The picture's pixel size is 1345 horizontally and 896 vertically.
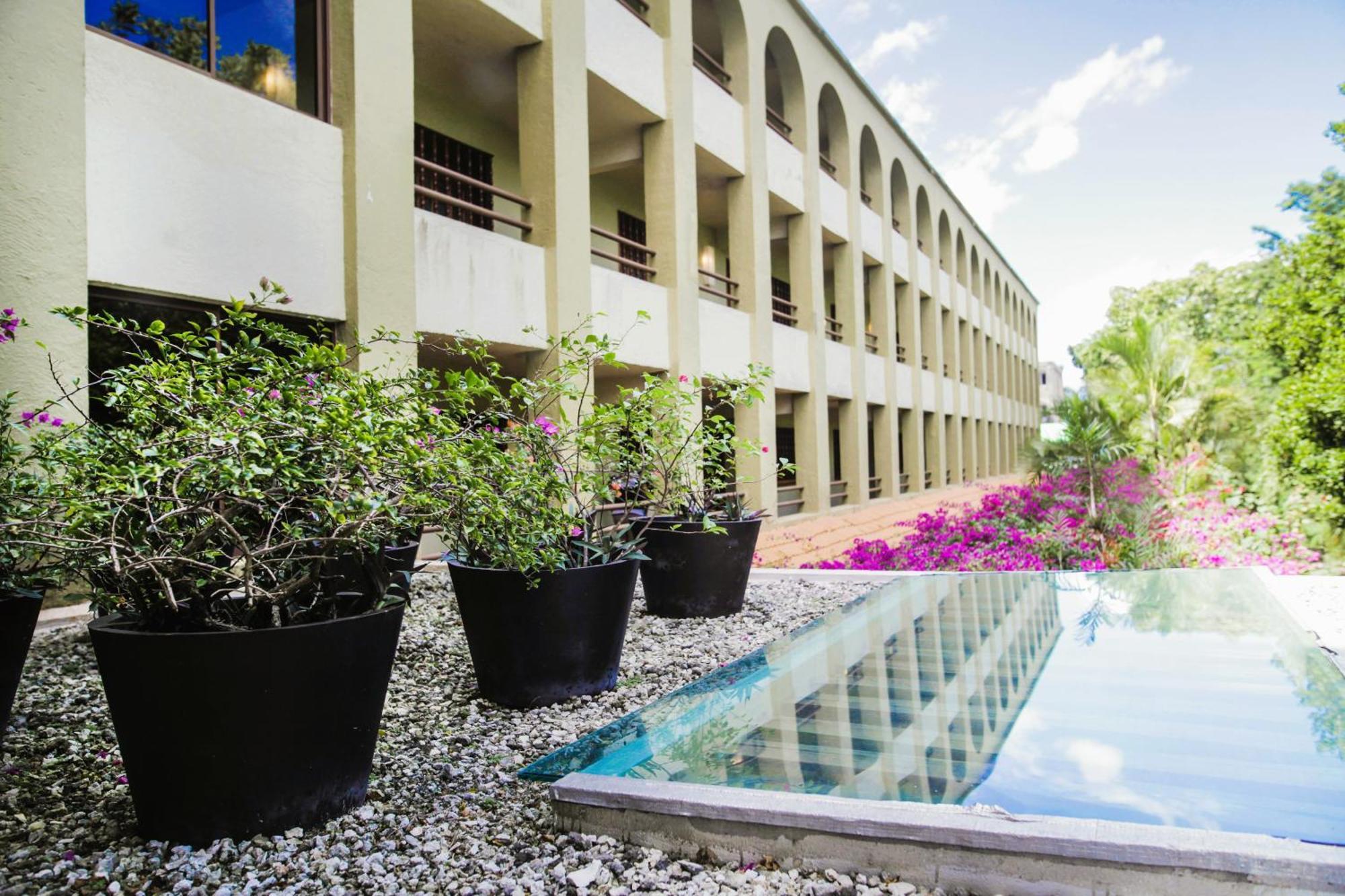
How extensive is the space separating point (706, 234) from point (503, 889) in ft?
52.8

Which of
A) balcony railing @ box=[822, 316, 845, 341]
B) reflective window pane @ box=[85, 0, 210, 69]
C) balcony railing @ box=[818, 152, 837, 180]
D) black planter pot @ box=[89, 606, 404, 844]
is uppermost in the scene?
balcony railing @ box=[818, 152, 837, 180]

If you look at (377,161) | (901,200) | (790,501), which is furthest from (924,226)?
(377,161)

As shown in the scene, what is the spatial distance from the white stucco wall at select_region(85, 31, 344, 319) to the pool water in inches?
191

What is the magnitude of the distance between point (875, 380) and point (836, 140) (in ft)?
17.1

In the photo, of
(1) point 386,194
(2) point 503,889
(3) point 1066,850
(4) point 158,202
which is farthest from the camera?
(1) point 386,194

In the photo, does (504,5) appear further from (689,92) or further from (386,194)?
(689,92)

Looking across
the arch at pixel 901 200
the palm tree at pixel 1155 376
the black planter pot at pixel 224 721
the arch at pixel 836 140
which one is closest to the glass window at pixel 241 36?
the black planter pot at pixel 224 721

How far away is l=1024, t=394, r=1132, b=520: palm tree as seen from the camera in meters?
9.88

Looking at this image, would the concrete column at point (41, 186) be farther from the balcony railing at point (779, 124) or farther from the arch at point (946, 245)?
the arch at point (946, 245)

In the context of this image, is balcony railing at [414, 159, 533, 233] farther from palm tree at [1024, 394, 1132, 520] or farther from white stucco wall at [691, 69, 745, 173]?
palm tree at [1024, 394, 1132, 520]

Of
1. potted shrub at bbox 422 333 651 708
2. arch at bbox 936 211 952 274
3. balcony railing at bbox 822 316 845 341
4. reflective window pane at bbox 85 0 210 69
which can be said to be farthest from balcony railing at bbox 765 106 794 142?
potted shrub at bbox 422 333 651 708

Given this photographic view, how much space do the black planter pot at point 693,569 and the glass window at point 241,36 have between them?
193 inches

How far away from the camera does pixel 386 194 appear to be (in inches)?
288

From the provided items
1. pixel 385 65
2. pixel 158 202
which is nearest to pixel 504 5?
pixel 385 65
